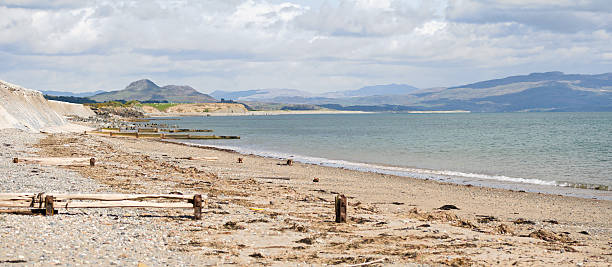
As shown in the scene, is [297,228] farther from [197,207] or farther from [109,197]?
[109,197]

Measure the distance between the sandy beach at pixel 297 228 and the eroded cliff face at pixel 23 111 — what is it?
36.9m

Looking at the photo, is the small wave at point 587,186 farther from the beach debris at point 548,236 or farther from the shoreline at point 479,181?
the beach debris at point 548,236

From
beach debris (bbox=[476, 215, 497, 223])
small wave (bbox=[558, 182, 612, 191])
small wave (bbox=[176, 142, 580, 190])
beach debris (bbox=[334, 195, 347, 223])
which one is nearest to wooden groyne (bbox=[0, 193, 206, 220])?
beach debris (bbox=[334, 195, 347, 223])

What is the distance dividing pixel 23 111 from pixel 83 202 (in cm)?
6051

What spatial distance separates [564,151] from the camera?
160ft

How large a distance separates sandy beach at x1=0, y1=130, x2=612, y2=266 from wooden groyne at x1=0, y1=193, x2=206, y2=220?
31 centimetres

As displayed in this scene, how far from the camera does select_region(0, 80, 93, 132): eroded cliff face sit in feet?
185

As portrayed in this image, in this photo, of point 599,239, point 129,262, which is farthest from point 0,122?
point 599,239

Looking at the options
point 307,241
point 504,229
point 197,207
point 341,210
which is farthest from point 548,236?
point 197,207

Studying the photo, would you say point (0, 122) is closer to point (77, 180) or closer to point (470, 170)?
point (77, 180)

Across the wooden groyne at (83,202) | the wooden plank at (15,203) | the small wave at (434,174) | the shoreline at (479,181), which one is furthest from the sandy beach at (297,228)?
the small wave at (434,174)

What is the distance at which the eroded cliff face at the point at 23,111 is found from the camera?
5650 centimetres

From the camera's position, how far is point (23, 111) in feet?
217

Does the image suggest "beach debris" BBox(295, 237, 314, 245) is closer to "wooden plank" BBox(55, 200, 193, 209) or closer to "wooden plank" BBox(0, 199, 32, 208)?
"wooden plank" BBox(55, 200, 193, 209)
